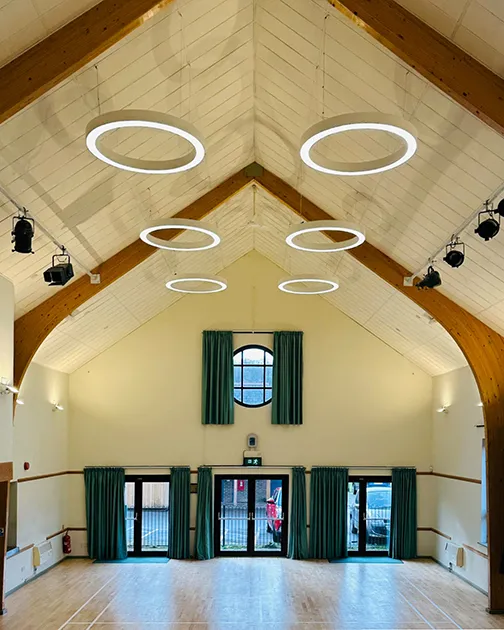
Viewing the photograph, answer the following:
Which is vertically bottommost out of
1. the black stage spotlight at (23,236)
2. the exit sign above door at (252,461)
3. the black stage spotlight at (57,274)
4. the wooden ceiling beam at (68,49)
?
the exit sign above door at (252,461)

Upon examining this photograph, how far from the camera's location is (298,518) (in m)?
Result: 16.1

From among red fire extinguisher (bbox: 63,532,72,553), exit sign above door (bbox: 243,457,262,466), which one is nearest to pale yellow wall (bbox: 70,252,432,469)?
exit sign above door (bbox: 243,457,262,466)

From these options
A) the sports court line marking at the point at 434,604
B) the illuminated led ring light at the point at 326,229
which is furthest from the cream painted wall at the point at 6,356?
the sports court line marking at the point at 434,604

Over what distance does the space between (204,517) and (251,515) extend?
3.83 feet

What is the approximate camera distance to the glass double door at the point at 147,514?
53.1 feet

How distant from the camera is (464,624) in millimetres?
10758

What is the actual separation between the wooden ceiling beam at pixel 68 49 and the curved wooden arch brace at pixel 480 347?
577 cm

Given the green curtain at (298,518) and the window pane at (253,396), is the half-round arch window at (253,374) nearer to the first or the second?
the window pane at (253,396)

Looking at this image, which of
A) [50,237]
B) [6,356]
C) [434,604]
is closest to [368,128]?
[50,237]

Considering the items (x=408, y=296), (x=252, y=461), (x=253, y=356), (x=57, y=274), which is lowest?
(x=252, y=461)

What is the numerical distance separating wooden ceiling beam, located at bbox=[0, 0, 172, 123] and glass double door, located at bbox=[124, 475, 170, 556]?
11833mm

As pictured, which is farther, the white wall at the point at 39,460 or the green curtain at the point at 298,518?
the green curtain at the point at 298,518

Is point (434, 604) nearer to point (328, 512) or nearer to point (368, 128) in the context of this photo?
point (328, 512)

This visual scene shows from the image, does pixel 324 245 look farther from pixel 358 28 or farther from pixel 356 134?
pixel 358 28
